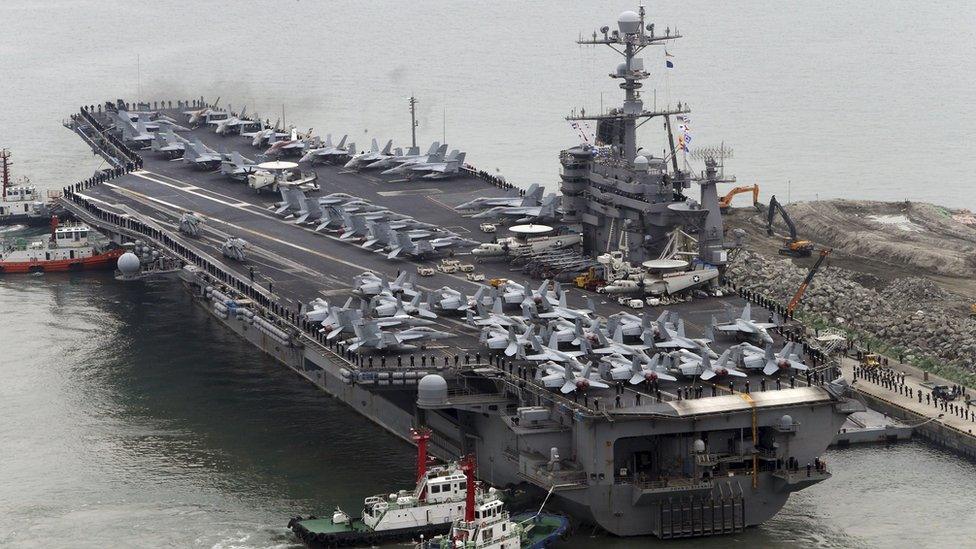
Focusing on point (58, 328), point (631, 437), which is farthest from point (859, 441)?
point (58, 328)

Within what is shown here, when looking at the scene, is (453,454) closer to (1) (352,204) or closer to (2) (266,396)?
(2) (266,396)

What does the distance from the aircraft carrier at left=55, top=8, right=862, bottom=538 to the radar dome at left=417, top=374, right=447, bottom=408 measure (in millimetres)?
44

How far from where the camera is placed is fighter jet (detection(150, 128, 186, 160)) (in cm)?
9101

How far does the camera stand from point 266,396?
202 feet

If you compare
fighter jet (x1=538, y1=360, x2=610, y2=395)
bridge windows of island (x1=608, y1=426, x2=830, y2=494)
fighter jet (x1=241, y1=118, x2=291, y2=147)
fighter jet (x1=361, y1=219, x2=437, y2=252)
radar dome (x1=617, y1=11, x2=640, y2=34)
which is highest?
radar dome (x1=617, y1=11, x2=640, y2=34)

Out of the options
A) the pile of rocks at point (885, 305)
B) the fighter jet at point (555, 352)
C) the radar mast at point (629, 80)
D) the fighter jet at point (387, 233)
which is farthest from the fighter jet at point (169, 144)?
the fighter jet at point (555, 352)

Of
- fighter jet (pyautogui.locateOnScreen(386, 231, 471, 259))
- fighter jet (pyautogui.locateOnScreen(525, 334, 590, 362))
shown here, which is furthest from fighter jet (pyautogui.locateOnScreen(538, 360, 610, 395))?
fighter jet (pyautogui.locateOnScreen(386, 231, 471, 259))

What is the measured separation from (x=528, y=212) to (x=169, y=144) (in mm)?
27160

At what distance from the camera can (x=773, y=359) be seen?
5116cm

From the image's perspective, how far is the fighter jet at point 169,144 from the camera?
9101 cm

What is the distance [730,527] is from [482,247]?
74.4ft

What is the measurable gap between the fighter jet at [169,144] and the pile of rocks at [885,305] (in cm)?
3175

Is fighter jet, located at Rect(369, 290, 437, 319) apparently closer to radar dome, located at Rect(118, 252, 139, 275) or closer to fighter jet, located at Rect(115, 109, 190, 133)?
radar dome, located at Rect(118, 252, 139, 275)

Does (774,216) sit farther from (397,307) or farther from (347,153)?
(397,307)
